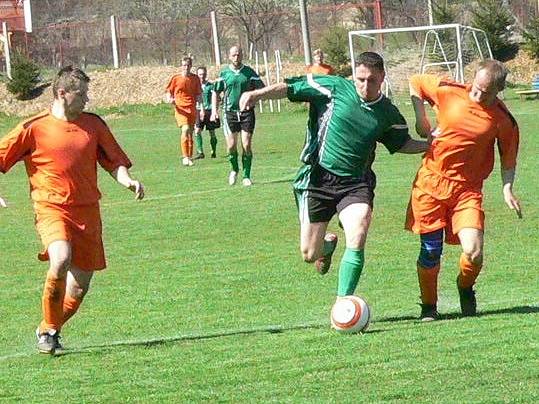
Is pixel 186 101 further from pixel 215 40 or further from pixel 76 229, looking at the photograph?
pixel 215 40

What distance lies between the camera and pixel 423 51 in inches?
1577

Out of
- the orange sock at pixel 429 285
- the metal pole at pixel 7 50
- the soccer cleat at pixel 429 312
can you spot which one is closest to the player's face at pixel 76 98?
the orange sock at pixel 429 285

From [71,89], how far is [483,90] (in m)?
2.73

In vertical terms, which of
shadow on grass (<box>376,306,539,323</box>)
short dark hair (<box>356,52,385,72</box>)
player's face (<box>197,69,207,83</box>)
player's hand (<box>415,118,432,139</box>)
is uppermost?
short dark hair (<box>356,52,385,72</box>)

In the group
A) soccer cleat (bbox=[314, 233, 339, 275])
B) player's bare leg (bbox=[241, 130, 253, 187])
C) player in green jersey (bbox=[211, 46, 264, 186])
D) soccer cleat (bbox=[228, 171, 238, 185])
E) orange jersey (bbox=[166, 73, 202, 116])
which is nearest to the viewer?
soccer cleat (bbox=[314, 233, 339, 275])

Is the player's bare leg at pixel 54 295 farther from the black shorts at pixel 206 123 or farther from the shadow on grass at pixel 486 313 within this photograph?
the black shorts at pixel 206 123

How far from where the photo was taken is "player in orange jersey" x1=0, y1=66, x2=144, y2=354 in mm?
8195

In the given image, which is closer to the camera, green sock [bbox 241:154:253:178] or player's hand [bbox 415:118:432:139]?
player's hand [bbox 415:118:432:139]

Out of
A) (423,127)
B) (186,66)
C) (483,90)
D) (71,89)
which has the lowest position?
(186,66)

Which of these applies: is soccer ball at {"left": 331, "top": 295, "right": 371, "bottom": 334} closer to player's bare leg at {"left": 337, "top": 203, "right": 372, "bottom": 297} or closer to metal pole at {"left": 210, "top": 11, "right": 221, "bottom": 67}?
player's bare leg at {"left": 337, "top": 203, "right": 372, "bottom": 297}

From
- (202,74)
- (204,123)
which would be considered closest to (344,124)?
(204,123)

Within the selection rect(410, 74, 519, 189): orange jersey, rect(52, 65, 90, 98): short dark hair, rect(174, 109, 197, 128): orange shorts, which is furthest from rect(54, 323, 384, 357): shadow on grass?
Answer: rect(174, 109, 197, 128): orange shorts

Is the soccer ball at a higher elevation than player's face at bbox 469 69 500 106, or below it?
below

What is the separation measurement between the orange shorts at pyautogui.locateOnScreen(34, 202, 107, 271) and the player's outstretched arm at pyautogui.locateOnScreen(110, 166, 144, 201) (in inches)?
9.5
